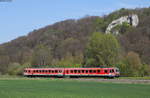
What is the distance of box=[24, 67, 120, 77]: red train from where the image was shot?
58003mm

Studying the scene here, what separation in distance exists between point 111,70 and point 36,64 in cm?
3915

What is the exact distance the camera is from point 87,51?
243 feet

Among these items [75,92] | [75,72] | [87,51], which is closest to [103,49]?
[87,51]

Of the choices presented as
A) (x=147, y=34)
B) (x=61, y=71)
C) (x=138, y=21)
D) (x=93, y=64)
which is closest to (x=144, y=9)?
(x=138, y=21)

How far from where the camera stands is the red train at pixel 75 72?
58.0m

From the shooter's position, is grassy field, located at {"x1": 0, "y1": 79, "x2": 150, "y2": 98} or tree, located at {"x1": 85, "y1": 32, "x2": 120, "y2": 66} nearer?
grassy field, located at {"x1": 0, "y1": 79, "x2": 150, "y2": 98}

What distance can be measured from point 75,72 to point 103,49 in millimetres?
12910

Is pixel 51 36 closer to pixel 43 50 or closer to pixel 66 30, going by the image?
pixel 66 30

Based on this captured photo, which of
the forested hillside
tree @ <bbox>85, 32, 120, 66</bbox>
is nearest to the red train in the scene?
the forested hillside

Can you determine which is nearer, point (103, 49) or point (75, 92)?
point (75, 92)

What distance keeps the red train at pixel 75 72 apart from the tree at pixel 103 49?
35.3 feet

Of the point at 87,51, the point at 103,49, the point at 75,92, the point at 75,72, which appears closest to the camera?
the point at 75,92

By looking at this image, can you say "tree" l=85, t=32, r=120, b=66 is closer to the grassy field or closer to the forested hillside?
the forested hillside

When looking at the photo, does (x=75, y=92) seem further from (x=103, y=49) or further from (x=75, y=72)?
(x=103, y=49)
